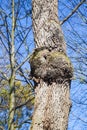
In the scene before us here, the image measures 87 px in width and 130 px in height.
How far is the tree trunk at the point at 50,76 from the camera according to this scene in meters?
2.90

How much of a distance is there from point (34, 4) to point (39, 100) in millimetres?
1330

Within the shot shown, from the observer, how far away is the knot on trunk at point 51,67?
306 cm

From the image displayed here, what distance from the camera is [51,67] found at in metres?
3.10

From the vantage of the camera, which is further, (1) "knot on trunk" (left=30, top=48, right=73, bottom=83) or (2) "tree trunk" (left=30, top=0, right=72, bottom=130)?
(1) "knot on trunk" (left=30, top=48, right=73, bottom=83)

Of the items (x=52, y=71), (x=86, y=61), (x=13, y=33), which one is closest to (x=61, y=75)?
(x=52, y=71)

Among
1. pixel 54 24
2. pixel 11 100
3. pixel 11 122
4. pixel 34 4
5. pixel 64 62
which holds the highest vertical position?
pixel 34 4

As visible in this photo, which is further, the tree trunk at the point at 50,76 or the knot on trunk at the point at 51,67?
the knot on trunk at the point at 51,67

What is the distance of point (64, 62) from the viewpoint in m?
3.13

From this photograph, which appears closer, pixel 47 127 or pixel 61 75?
pixel 47 127

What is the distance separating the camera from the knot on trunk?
306 cm

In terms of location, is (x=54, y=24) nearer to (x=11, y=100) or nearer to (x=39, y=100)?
(x=39, y=100)

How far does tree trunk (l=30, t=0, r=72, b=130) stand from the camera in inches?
114

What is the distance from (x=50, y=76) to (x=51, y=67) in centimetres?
9

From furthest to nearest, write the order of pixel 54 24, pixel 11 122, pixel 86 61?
pixel 86 61 < pixel 11 122 < pixel 54 24
